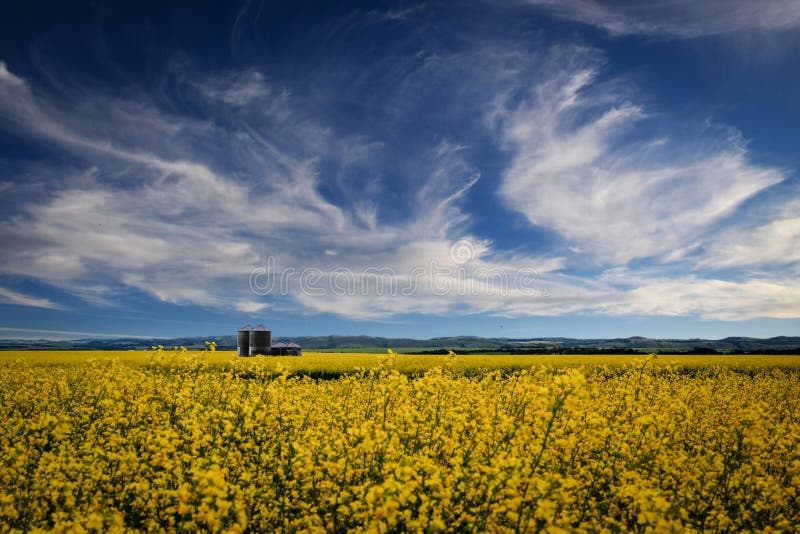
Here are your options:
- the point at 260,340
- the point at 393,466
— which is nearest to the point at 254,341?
the point at 260,340

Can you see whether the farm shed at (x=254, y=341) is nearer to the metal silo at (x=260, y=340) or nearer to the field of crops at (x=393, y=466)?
the metal silo at (x=260, y=340)

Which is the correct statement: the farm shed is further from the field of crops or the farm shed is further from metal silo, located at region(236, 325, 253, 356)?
the field of crops

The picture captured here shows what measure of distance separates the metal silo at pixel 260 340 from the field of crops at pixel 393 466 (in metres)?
34.8

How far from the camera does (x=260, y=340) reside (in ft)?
153

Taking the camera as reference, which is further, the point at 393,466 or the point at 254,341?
the point at 254,341

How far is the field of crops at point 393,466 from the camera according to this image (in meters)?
5.17

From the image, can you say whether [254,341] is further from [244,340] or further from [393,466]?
[393,466]

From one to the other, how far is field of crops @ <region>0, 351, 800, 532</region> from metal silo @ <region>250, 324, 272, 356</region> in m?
34.8

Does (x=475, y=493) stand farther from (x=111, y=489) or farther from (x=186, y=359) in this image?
(x=186, y=359)

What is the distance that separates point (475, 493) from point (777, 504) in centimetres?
511

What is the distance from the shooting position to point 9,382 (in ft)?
55.5

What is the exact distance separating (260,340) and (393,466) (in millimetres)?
44337

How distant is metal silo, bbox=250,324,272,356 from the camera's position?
1823 inches

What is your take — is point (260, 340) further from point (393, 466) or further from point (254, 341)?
point (393, 466)
